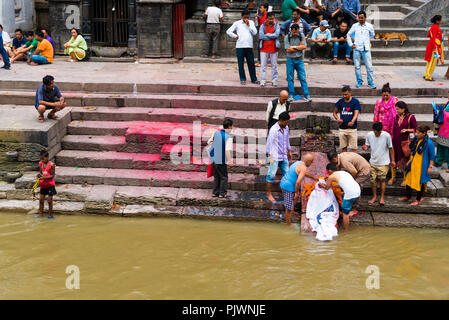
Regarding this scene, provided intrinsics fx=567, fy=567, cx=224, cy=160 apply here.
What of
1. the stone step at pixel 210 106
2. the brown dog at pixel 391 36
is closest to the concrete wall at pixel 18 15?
the stone step at pixel 210 106

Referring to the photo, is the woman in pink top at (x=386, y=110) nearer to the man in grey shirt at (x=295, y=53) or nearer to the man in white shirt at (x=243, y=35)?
the man in grey shirt at (x=295, y=53)

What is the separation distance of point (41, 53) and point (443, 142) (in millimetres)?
10374

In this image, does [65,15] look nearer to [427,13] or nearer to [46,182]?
[46,182]

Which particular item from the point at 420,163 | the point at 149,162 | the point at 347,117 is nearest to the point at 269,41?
the point at 347,117

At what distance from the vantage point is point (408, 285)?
25.1ft

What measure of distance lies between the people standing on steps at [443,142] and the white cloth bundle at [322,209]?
2508 millimetres

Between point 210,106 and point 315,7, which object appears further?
point 315,7

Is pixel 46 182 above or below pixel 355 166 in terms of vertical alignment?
below

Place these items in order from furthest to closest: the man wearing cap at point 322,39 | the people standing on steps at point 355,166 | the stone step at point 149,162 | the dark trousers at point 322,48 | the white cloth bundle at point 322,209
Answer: the dark trousers at point 322,48, the man wearing cap at point 322,39, the stone step at point 149,162, the people standing on steps at point 355,166, the white cloth bundle at point 322,209

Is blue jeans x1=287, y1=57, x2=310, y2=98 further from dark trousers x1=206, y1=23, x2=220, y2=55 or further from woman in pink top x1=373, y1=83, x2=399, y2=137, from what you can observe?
dark trousers x1=206, y1=23, x2=220, y2=55

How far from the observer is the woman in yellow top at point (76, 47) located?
1558cm

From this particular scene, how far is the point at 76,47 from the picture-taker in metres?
15.6

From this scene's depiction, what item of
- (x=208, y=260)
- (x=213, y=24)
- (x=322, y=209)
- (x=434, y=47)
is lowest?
(x=208, y=260)

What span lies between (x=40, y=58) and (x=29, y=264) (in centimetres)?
827
